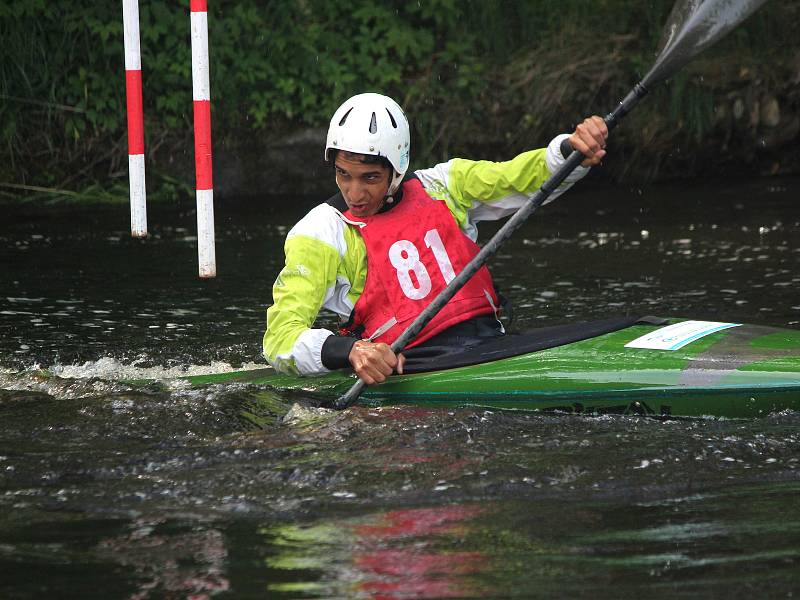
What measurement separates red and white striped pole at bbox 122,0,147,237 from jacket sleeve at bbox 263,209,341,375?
224 cm

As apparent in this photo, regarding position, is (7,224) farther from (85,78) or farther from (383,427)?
(383,427)

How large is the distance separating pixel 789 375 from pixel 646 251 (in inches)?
171

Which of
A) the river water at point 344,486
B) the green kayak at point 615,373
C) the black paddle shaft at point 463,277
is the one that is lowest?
the river water at point 344,486

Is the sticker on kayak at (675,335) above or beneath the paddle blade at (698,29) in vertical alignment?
beneath

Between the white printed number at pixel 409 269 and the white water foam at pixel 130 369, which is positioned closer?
the white printed number at pixel 409 269

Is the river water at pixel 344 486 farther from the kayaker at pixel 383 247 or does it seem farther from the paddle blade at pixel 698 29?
the paddle blade at pixel 698 29

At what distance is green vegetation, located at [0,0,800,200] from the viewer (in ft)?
38.0

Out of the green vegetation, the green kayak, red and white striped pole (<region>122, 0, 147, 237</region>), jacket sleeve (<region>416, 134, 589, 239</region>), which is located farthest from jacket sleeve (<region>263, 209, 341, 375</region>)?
the green vegetation

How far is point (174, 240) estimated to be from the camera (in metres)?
9.49

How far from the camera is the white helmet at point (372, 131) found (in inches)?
191

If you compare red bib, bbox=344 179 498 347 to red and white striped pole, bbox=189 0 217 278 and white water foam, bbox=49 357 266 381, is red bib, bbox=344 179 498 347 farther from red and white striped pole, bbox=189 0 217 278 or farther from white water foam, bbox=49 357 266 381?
red and white striped pole, bbox=189 0 217 278

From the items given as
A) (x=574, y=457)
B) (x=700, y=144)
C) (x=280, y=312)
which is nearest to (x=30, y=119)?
(x=700, y=144)

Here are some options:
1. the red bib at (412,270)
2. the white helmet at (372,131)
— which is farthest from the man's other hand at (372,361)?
the white helmet at (372,131)

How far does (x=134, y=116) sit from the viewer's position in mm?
7059
